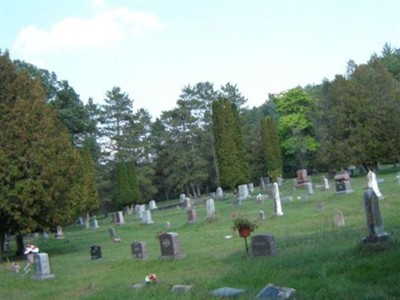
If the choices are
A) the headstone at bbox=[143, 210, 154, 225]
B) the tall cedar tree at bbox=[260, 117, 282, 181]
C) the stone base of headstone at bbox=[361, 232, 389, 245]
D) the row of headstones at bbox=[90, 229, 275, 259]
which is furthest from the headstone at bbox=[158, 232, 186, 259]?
the tall cedar tree at bbox=[260, 117, 282, 181]

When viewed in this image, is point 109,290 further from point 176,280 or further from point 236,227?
point 236,227

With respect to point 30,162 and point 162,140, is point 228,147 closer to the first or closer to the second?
point 162,140

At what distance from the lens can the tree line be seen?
72.2 ft

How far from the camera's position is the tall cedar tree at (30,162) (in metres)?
21.2

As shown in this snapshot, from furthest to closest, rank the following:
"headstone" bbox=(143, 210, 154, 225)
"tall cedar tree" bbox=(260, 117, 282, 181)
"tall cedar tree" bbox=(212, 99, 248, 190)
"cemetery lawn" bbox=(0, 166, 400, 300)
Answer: "tall cedar tree" bbox=(260, 117, 282, 181) < "tall cedar tree" bbox=(212, 99, 248, 190) < "headstone" bbox=(143, 210, 154, 225) < "cemetery lawn" bbox=(0, 166, 400, 300)

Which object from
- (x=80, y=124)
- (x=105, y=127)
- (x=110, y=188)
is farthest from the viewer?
(x=105, y=127)

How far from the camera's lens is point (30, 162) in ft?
71.8

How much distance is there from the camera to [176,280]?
11.1m

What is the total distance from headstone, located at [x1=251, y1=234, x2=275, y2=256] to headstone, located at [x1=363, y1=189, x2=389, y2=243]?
254cm

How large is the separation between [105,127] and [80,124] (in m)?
17.4

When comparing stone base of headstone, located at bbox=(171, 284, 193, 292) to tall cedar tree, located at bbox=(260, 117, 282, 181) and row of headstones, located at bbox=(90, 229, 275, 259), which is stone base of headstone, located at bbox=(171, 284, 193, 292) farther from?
tall cedar tree, located at bbox=(260, 117, 282, 181)

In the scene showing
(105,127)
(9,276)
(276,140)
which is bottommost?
(9,276)

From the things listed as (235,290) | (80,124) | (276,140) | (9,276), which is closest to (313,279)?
(235,290)

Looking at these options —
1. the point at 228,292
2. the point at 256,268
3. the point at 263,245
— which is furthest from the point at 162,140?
the point at 228,292
